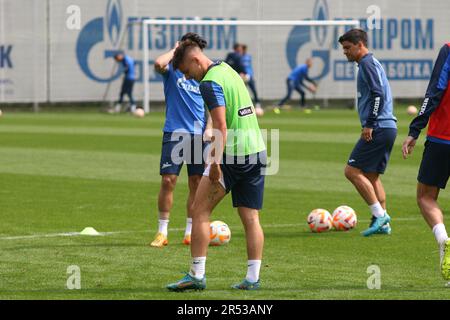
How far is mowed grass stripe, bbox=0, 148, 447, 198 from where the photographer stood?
58.9 feet

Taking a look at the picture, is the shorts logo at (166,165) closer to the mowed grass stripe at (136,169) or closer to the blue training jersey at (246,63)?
the mowed grass stripe at (136,169)

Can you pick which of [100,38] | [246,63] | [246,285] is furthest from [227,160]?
[100,38]

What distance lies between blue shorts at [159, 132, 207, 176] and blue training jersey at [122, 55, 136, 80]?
28026 mm

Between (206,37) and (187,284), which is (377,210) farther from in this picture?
(206,37)

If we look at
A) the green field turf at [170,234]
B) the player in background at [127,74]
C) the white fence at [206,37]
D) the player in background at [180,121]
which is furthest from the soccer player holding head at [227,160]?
the white fence at [206,37]

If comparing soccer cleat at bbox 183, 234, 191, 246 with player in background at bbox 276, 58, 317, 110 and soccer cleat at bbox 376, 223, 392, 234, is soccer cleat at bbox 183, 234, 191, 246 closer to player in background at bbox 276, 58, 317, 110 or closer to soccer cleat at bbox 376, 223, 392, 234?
soccer cleat at bbox 376, 223, 392, 234

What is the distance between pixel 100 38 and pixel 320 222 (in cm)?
2999

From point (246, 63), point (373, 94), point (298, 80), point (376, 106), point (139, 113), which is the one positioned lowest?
point (139, 113)

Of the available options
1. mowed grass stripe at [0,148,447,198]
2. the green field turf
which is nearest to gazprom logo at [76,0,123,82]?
the green field turf

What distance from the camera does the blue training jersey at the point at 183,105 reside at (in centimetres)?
1188

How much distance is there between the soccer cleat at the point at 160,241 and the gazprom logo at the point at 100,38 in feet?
100

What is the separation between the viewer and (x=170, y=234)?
12.8m
